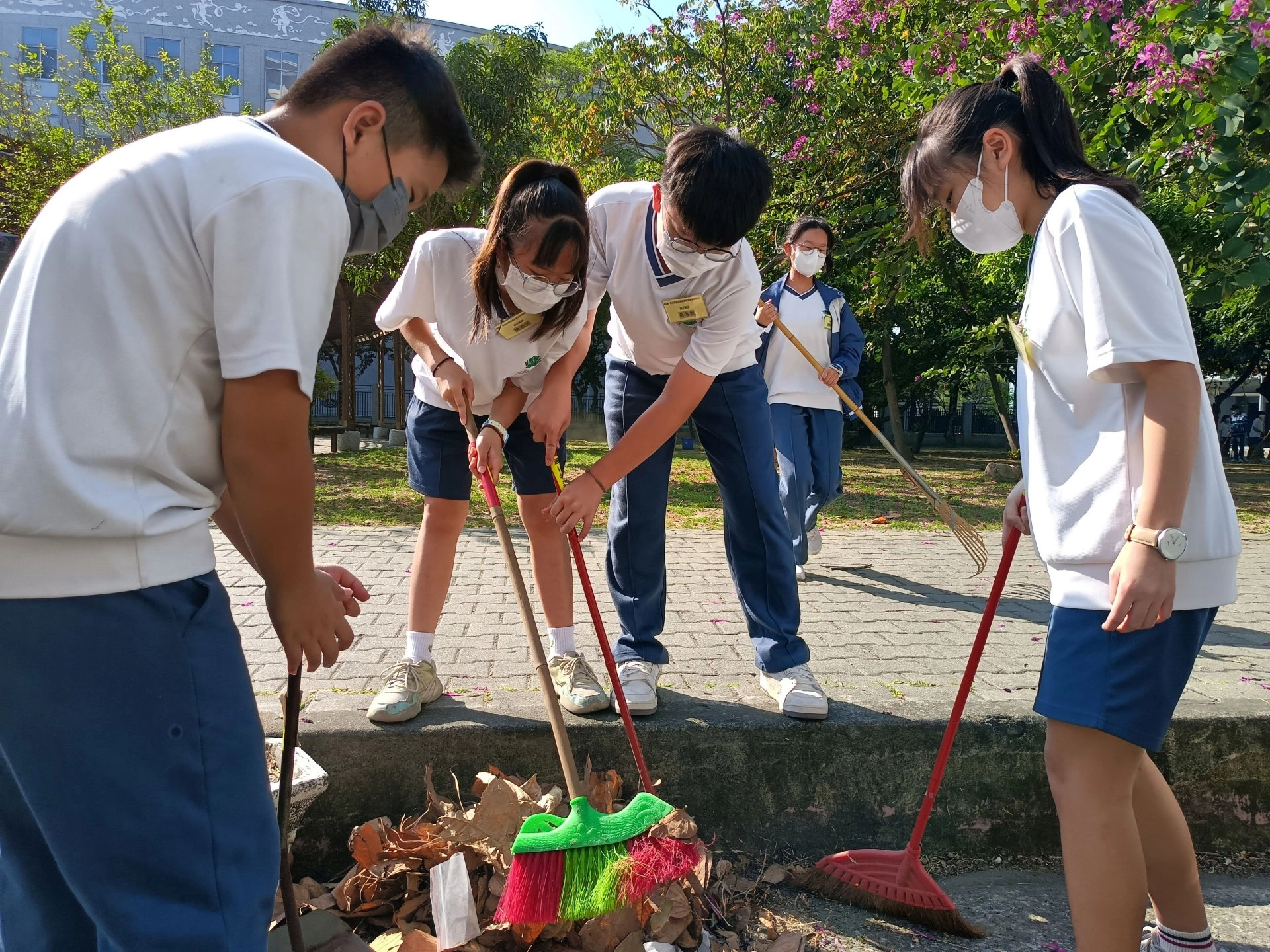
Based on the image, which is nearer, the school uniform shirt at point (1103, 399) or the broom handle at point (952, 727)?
the school uniform shirt at point (1103, 399)

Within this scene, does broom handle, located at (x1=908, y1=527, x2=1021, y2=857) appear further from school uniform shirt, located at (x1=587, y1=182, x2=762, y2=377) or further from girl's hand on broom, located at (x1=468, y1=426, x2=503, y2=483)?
girl's hand on broom, located at (x1=468, y1=426, x2=503, y2=483)

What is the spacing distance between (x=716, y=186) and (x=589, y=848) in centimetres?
169

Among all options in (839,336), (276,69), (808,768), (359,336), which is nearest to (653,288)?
(808,768)

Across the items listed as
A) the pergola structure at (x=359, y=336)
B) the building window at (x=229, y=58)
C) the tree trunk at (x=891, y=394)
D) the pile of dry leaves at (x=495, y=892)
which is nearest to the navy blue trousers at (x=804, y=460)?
the pile of dry leaves at (x=495, y=892)

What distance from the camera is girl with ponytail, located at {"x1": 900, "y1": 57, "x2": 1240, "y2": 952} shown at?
1.66m

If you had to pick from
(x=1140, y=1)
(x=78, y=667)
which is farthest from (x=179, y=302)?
(x=1140, y=1)

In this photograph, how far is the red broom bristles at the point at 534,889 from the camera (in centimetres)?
194

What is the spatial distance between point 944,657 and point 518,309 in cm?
242

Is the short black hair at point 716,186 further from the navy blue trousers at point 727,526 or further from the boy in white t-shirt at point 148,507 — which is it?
the boy in white t-shirt at point 148,507

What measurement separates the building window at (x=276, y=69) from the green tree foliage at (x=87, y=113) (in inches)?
873

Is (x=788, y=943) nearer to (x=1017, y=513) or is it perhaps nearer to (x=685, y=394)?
(x=1017, y=513)

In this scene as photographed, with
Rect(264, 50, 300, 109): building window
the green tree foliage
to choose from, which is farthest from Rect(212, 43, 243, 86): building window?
the green tree foliage

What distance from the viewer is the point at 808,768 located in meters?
2.73

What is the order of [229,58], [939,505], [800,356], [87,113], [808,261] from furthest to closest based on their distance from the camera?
[229,58] < [87,113] < [800,356] < [808,261] < [939,505]
